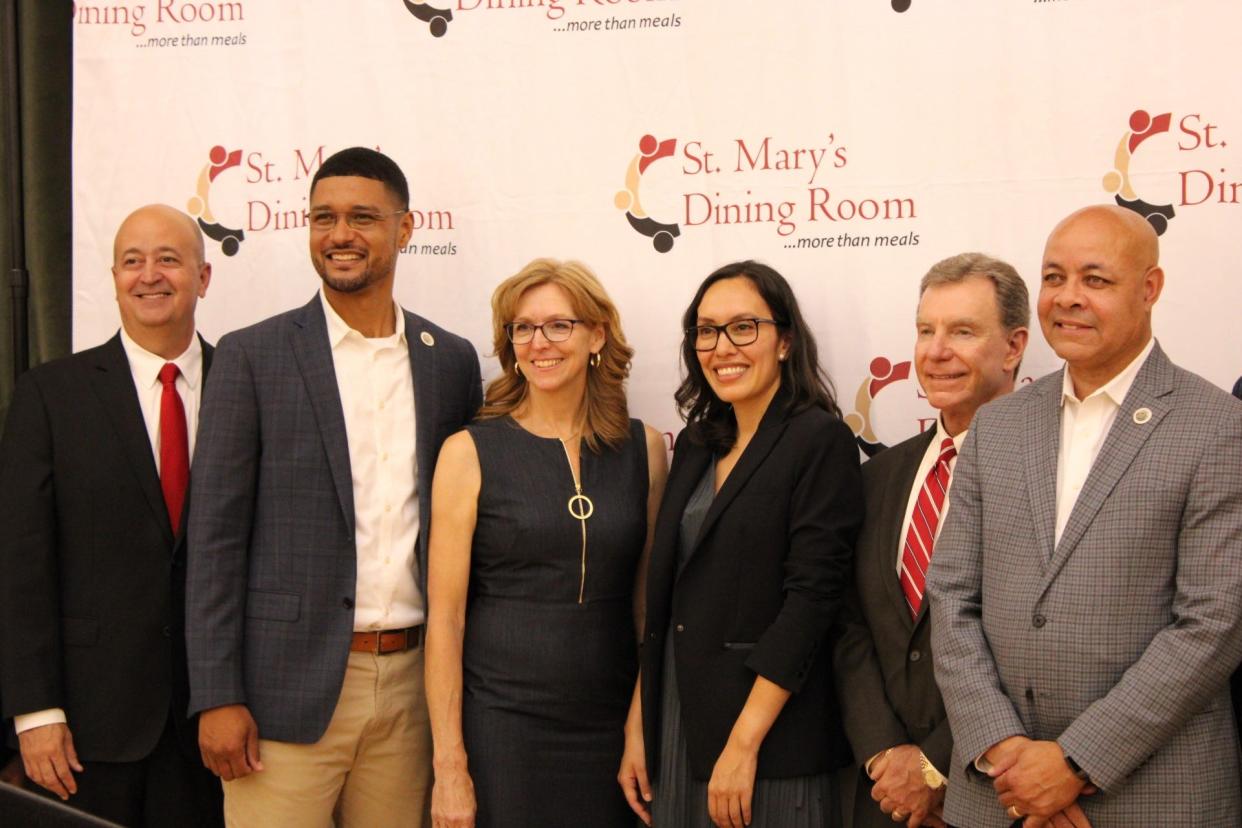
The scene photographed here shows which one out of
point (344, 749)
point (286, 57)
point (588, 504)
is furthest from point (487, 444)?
point (286, 57)

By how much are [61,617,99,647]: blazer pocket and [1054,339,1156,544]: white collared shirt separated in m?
2.13

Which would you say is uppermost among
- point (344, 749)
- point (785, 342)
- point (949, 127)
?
point (949, 127)

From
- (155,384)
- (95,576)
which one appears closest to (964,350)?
(155,384)

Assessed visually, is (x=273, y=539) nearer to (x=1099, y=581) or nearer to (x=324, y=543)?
(x=324, y=543)

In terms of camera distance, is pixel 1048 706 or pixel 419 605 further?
pixel 419 605

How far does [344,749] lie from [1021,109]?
2.27m

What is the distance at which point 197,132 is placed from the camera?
3566mm

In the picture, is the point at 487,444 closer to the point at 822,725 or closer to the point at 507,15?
the point at 822,725

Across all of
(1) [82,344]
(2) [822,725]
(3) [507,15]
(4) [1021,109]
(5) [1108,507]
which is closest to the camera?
(5) [1108,507]

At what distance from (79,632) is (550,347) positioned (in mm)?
1282

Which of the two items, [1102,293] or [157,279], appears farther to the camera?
[157,279]

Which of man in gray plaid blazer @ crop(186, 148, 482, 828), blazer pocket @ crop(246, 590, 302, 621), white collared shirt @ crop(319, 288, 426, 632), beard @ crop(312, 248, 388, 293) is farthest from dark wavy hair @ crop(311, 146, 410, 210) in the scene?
blazer pocket @ crop(246, 590, 302, 621)

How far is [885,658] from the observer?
2.52 metres

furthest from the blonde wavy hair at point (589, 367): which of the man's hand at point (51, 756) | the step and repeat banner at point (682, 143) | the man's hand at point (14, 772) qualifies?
the man's hand at point (14, 772)
